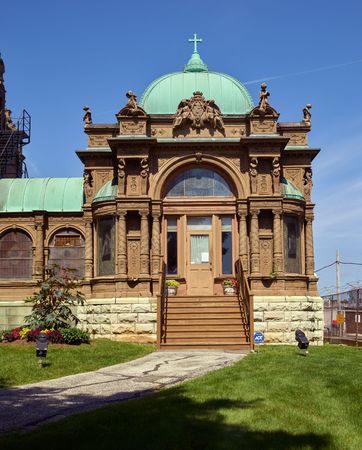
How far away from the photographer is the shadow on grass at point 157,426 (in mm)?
8625

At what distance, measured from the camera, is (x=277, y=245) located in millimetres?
25938

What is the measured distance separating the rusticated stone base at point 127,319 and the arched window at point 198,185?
4899mm

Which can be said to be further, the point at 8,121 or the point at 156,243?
the point at 8,121

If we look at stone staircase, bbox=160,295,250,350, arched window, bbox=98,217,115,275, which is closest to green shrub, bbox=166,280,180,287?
stone staircase, bbox=160,295,250,350

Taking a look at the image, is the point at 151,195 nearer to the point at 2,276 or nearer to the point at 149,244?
the point at 149,244

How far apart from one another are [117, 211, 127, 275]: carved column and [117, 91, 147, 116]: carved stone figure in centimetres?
423

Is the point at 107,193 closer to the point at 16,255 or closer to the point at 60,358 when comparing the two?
the point at 16,255

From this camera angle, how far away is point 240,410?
34.5ft

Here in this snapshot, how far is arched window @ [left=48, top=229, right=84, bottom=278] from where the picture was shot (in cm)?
2862

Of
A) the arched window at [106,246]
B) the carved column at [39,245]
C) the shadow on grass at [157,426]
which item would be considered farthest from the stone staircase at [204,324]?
the shadow on grass at [157,426]

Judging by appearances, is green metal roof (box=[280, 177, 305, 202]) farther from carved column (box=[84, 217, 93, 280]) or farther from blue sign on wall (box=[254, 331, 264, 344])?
carved column (box=[84, 217, 93, 280])

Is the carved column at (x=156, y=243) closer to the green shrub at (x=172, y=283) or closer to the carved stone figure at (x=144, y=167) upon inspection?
the green shrub at (x=172, y=283)

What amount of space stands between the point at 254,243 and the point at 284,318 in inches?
126

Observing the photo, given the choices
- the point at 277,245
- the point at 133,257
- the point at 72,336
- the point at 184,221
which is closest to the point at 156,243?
the point at 133,257
